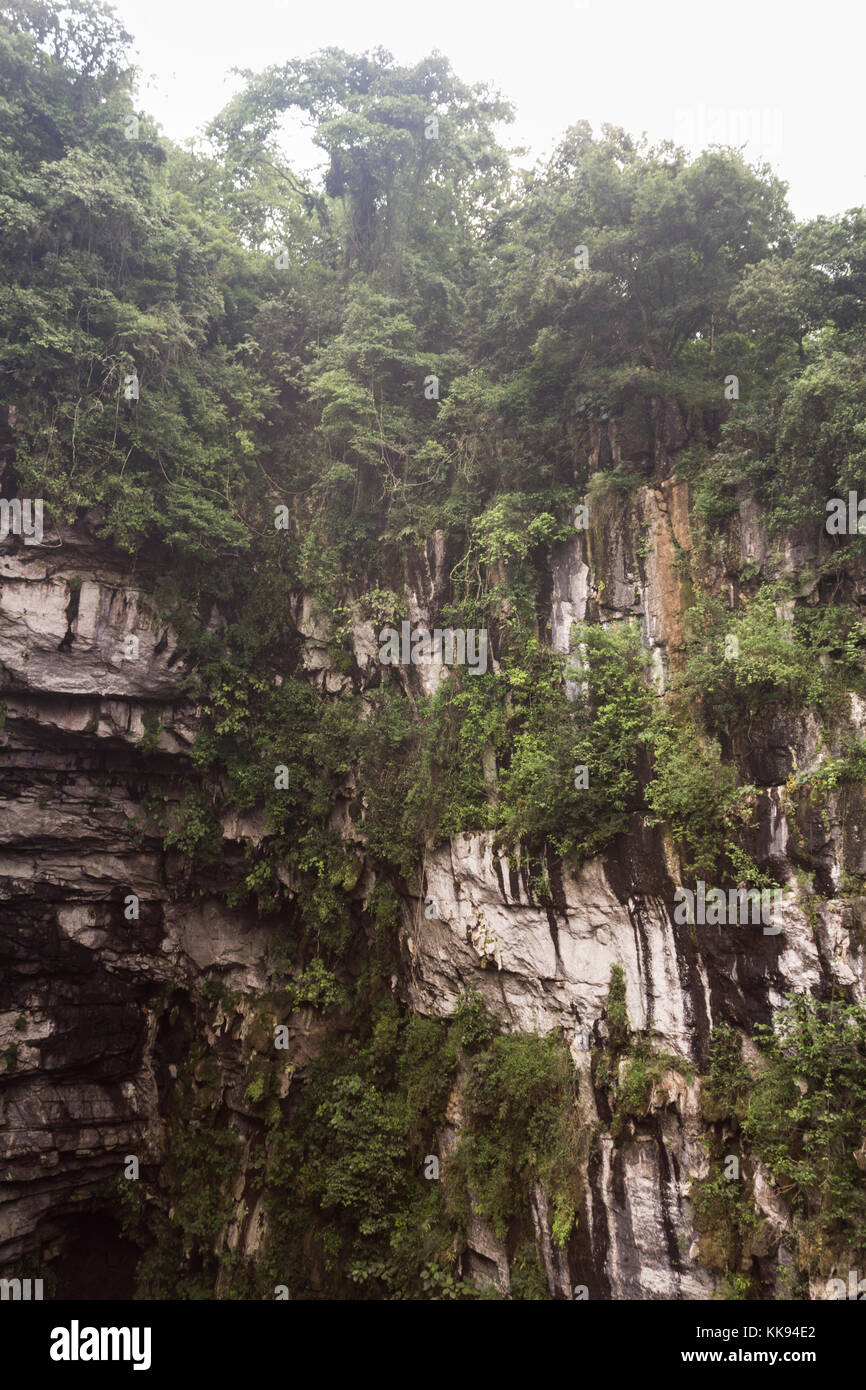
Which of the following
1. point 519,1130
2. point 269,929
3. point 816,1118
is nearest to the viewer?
point 816,1118

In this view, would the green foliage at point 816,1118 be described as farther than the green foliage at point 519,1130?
No

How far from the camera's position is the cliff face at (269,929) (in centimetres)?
721

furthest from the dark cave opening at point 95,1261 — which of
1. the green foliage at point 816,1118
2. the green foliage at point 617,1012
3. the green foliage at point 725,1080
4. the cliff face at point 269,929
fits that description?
the green foliage at point 816,1118

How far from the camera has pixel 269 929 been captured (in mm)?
12172

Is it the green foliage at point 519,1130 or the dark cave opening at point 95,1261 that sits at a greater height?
the green foliage at point 519,1130

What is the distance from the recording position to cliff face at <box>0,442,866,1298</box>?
7.21 m

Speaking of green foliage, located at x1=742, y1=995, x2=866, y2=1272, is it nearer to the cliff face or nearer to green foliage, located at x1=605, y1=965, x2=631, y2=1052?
the cliff face

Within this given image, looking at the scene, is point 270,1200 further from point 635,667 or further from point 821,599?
point 821,599

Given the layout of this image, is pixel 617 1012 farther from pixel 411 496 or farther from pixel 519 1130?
pixel 411 496

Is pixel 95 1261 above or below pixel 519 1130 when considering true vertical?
below

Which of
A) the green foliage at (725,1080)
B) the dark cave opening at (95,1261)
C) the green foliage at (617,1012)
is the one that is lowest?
the dark cave opening at (95,1261)

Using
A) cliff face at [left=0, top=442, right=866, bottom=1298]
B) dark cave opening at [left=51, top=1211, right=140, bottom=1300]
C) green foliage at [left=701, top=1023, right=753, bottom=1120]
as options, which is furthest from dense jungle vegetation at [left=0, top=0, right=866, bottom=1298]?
dark cave opening at [left=51, top=1211, right=140, bottom=1300]

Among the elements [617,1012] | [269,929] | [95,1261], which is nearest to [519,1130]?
[617,1012]

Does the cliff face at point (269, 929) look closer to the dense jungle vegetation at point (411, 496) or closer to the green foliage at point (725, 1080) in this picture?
the green foliage at point (725, 1080)
